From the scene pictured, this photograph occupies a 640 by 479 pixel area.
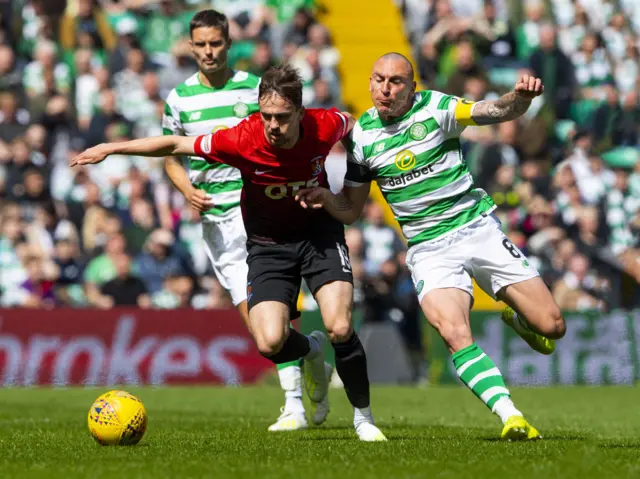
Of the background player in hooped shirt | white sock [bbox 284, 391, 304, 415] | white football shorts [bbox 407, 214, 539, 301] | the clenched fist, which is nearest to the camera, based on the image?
the clenched fist

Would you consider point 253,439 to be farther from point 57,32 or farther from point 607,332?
point 57,32

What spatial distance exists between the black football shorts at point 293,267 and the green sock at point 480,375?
41.1 inches

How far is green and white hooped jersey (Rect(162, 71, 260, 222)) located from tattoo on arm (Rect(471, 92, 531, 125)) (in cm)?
241

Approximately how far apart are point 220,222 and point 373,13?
14071mm

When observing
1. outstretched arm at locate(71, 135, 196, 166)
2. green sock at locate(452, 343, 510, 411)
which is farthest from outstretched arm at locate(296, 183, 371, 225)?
green sock at locate(452, 343, 510, 411)

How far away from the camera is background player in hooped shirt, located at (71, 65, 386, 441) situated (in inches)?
344

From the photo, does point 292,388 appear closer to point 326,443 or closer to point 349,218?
point 326,443

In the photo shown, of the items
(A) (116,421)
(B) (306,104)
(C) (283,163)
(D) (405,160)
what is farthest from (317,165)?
Result: (B) (306,104)

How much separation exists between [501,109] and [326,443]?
2642 mm

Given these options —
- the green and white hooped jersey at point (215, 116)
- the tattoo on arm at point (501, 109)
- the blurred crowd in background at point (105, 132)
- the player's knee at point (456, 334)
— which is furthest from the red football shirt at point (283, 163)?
the blurred crowd in background at point (105, 132)

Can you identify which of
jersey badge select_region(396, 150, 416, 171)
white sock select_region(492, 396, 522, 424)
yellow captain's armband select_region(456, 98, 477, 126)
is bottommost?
white sock select_region(492, 396, 522, 424)

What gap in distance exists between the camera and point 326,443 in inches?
338

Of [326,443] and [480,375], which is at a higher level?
[480,375]

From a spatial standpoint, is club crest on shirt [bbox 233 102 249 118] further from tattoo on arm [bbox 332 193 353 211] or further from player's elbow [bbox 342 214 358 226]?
player's elbow [bbox 342 214 358 226]
